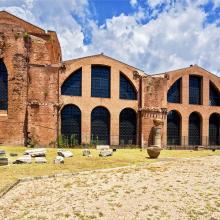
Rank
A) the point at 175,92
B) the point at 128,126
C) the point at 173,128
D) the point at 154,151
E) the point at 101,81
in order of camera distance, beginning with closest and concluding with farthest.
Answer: the point at 154,151
the point at 101,81
the point at 128,126
the point at 173,128
the point at 175,92

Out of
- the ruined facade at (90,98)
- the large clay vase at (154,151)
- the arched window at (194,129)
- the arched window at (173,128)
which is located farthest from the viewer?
the arched window at (194,129)

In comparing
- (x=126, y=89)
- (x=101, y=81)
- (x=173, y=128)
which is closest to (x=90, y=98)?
(x=101, y=81)

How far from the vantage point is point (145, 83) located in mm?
35594

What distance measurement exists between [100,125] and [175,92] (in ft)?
30.5

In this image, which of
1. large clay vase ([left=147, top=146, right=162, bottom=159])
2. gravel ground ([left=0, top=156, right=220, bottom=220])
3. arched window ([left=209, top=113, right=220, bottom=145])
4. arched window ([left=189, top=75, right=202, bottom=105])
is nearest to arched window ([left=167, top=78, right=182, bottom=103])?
arched window ([left=189, top=75, right=202, bottom=105])

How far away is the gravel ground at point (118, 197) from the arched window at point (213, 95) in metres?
25.6

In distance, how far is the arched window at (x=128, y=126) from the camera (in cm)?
3537

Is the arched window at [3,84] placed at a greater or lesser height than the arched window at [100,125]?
greater

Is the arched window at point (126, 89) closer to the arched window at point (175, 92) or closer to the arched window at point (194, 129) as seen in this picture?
the arched window at point (175, 92)

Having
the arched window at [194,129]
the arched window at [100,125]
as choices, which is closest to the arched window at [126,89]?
the arched window at [100,125]

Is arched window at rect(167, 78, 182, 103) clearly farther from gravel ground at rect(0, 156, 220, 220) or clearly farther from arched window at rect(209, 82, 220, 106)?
gravel ground at rect(0, 156, 220, 220)

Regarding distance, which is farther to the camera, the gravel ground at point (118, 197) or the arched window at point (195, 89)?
the arched window at point (195, 89)

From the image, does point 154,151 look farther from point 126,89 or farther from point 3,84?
point 3,84

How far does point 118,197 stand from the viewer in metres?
11.9
